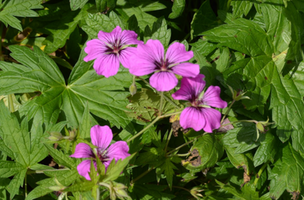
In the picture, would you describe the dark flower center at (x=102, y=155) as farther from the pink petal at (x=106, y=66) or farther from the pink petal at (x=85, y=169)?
the pink petal at (x=106, y=66)

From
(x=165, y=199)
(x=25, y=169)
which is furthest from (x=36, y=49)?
(x=165, y=199)

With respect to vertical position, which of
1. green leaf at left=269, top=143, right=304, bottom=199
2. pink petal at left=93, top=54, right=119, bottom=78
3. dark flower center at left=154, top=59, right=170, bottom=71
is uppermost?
dark flower center at left=154, top=59, right=170, bottom=71

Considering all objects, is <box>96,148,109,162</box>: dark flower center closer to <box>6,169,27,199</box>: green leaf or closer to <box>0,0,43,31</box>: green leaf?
<box>6,169,27,199</box>: green leaf

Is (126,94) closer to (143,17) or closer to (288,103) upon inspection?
(143,17)

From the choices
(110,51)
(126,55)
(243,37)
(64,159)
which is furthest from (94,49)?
(243,37)

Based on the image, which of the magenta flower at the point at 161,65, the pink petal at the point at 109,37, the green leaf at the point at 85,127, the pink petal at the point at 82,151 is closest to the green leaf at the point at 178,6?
the pink petal at the point at 109,37

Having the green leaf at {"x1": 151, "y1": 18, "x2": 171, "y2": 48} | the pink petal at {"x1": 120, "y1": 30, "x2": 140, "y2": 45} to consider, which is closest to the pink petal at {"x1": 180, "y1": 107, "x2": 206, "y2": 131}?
the pink petal at {"x1": 120, "y1": 30, "x2": 140, "y2": 45}

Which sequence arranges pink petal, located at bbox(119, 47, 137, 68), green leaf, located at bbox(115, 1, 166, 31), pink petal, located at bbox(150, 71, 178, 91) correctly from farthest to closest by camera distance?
green leaf, located at bbox(115, 1, 166, 31)
pink petal, located at bbox(119, 47, 137, 68)
pink petal, located at bbox(150, 71, 178, 91)
